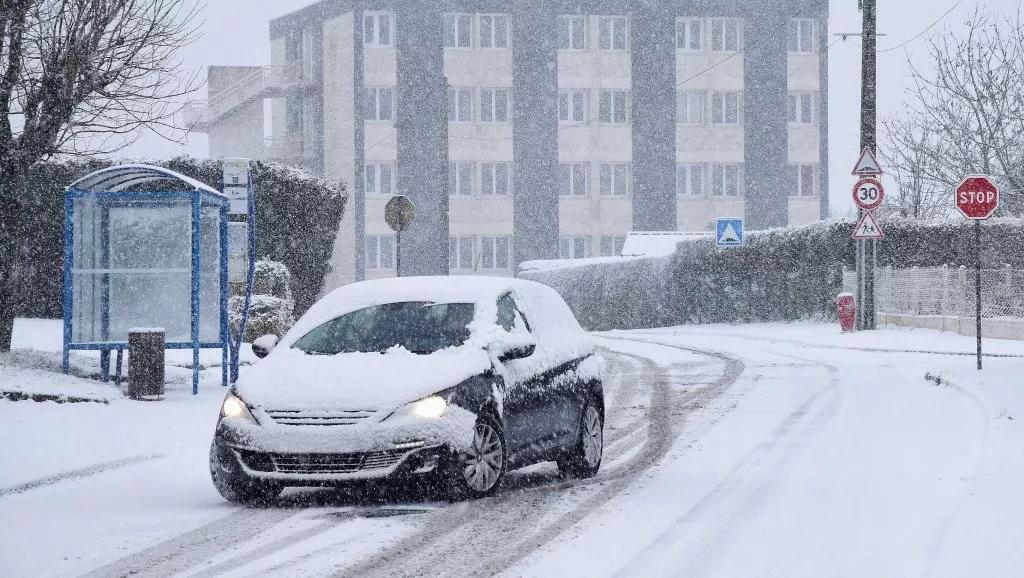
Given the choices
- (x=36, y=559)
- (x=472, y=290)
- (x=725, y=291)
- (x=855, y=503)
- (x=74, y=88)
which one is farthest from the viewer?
(x=725, y=291)

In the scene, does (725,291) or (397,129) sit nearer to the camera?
(725,291)

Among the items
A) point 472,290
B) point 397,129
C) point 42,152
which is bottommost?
point 472,290

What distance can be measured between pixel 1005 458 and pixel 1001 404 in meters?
3.60

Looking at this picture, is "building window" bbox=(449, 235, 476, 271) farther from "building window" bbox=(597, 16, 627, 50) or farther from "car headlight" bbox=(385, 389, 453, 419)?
"car headlight" bbox=(385, 389, 453, 419)

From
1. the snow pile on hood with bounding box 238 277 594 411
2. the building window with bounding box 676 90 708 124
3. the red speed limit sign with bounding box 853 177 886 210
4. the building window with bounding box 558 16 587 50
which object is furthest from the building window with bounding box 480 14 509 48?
the snow pile on hood with bounding box 238 277 594 411

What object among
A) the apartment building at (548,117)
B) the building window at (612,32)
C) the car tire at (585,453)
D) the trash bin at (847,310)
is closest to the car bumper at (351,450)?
the car tire at (585,453)

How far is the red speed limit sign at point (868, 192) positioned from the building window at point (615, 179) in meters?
32.3

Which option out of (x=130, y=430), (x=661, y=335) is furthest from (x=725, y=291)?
(x=130, y=430)

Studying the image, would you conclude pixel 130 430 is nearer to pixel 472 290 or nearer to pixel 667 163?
pixel 472 290

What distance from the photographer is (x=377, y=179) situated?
5756 cm

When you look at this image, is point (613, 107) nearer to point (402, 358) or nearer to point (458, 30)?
point (458, 30)

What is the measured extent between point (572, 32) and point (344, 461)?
169ft

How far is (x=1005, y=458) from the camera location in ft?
36.0

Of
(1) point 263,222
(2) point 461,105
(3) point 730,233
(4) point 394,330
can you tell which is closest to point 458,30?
(2) point 461,105
